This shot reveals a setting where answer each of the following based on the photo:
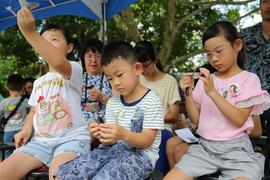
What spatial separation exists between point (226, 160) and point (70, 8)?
2713mm

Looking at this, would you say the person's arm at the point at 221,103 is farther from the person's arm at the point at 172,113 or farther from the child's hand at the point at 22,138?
the child's hand at the point at 22,138

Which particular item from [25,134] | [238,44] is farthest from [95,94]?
[238,44]

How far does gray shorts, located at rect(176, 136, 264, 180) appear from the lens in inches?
85.9

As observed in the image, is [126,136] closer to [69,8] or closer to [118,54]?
[118,54]

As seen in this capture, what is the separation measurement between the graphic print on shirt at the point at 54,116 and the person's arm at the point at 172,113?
3.14 ft

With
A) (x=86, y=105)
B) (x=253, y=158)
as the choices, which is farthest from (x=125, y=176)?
(x=86, y=105)

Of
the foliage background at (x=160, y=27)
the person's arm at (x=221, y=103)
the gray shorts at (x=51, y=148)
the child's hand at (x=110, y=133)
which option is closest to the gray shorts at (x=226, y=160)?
the person's arm at (x=221, y=103)

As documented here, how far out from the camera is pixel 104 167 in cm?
208

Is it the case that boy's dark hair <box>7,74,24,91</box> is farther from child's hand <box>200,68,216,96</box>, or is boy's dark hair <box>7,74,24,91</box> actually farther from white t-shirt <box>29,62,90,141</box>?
child's hand <box>200,68,216,96</box>

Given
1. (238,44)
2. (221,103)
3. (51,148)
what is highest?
(238,44)

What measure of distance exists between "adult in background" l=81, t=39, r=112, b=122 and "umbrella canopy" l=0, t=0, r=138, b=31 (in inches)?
32.6

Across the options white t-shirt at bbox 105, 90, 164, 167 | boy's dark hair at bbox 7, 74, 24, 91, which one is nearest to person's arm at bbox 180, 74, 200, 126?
white t-shirt at bbox 105, 90, 164, 167

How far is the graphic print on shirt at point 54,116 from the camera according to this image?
258 cm

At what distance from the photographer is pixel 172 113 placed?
3320 millimetres
